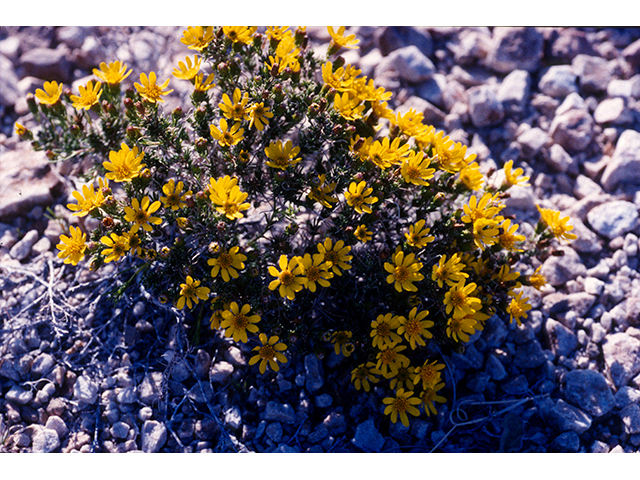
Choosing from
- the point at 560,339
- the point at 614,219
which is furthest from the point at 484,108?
the point at 560,339

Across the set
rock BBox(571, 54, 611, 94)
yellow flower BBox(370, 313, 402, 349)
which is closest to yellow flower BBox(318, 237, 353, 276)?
yellow flower BBox(370, 313, 402, 349)

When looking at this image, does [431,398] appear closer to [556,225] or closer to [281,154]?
[556,225]

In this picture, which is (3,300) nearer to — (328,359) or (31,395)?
(31,395)

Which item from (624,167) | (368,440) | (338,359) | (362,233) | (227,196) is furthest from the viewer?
(624,167)

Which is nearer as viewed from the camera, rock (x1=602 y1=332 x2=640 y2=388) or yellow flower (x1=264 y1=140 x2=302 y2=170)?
yellow flower (x1=264 y1=140 x2=302 y2=170)

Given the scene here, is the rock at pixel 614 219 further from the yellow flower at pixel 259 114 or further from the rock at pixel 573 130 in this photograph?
the yellow flower at pixel 259 114

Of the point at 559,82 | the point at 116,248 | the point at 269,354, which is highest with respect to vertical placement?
the point at 559,82

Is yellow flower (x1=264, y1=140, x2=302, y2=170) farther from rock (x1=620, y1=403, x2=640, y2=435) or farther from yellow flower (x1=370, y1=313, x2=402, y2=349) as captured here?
rock (x1=620, y1=403, x2=640, y2=435)
